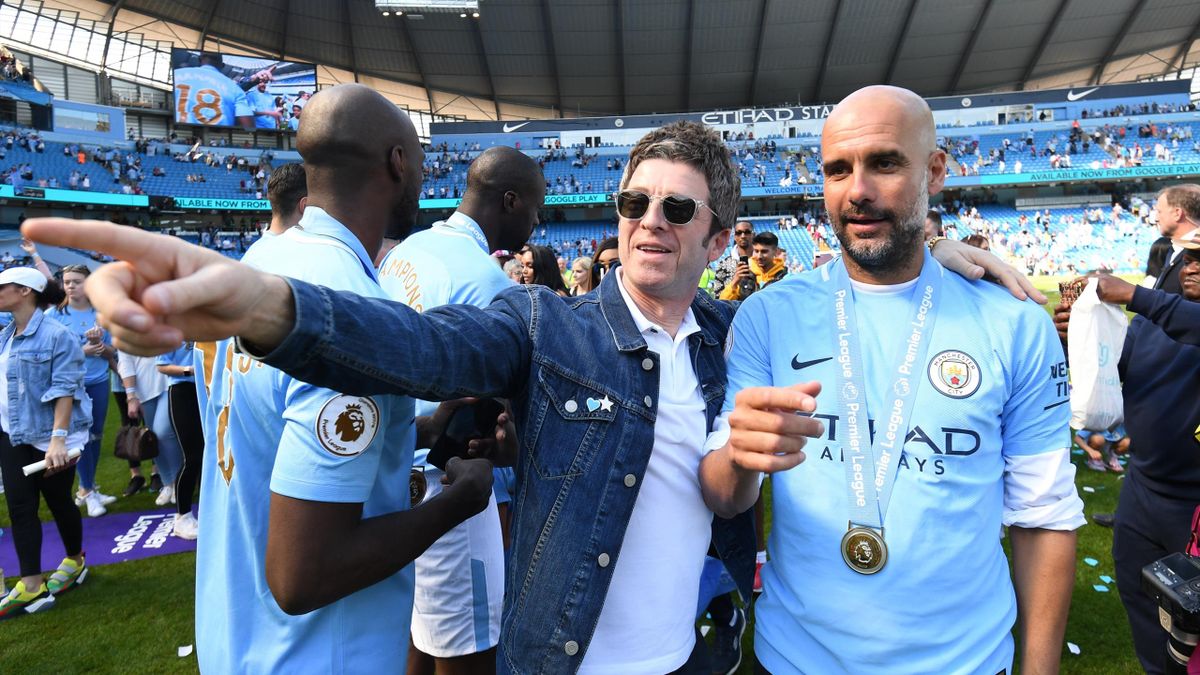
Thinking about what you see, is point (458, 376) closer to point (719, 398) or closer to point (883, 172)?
point (719, 398)

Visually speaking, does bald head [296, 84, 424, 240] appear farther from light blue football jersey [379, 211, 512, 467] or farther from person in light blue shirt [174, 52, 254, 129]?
person in light blue shirt [174, 52, 254, 129]

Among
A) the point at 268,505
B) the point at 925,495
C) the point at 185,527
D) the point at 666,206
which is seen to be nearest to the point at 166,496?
the point at 185,527

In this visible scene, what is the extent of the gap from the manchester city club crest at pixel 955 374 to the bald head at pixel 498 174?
2131mm

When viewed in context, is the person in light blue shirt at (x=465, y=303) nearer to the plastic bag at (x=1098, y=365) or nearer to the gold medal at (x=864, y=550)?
the gold medal at (x=864, y=550)

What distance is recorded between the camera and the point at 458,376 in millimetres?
1228

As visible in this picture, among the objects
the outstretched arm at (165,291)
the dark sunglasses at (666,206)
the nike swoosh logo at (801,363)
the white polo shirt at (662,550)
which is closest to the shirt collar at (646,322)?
the white polo shirt at (662,550)

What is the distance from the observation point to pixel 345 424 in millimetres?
1356

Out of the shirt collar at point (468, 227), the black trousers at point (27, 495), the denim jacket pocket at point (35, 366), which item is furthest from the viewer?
the denim jacket pocket at point (35, 366)

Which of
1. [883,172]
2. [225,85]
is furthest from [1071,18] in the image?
Result: [225,85]

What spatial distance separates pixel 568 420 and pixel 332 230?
2.72 ft

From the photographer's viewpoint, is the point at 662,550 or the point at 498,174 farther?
the point at 498,174

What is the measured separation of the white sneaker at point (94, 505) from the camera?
598 cm

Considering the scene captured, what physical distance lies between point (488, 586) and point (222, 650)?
1.01 m

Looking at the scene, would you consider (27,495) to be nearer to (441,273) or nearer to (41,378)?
(41,378)
